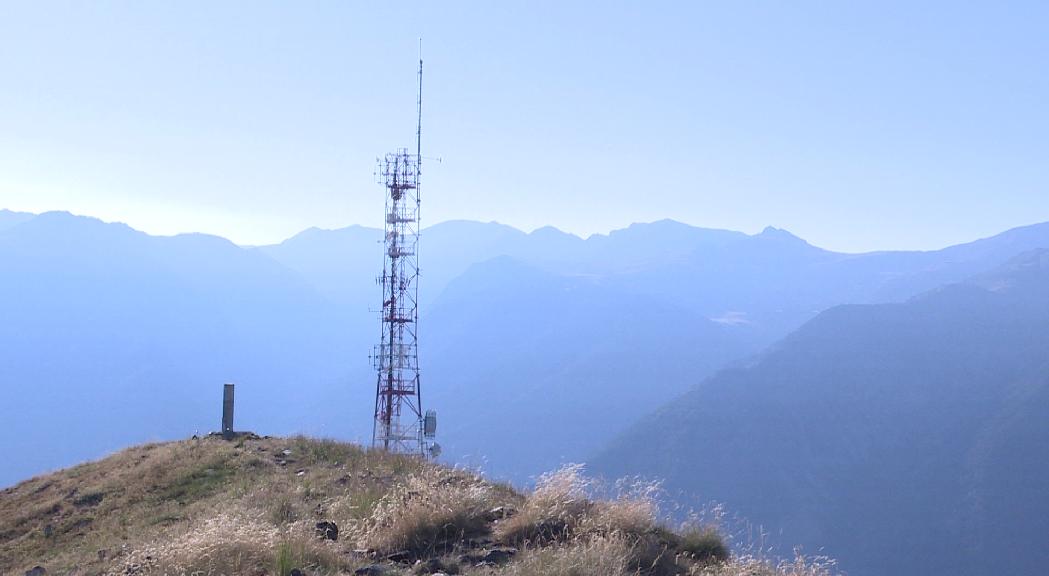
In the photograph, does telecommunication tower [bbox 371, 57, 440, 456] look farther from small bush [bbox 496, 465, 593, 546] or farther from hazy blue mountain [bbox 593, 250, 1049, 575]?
hazy blue mountain [bbox 593, 250, 1049, 575]

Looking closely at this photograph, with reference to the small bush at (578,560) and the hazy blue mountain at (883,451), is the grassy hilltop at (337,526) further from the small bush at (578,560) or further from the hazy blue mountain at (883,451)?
the hazy blue mountain at (883,451)

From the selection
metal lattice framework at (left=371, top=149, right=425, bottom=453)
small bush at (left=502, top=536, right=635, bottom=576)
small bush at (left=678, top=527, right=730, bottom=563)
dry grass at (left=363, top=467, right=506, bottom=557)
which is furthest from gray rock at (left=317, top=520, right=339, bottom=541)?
metal lattice framework at (left=371, top=149, right=425, bottom=453)

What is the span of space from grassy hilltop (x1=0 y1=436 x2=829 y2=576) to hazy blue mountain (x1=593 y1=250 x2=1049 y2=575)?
113371 mm

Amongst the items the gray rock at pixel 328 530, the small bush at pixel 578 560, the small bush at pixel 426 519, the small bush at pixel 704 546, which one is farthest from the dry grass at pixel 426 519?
the small bush at pixel 704 546

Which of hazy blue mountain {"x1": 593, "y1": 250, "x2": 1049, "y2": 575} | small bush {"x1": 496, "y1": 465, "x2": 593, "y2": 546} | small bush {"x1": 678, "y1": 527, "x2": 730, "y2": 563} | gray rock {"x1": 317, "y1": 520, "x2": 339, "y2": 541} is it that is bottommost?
hazy blue mountain {"x1": 593, "y1": 250, "x2": 1049, "y2": 575}

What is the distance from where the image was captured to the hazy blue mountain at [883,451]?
12162cm

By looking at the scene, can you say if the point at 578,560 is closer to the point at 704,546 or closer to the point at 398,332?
the point at 704,546

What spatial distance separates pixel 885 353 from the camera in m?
196

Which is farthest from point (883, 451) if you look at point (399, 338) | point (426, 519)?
point (426, 519)

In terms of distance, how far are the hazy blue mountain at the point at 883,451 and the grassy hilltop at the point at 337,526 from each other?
11337cm

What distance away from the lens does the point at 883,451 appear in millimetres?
156875

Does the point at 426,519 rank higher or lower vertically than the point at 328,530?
higher

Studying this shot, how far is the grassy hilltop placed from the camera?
8.09 m

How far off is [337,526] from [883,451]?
165126 mm
